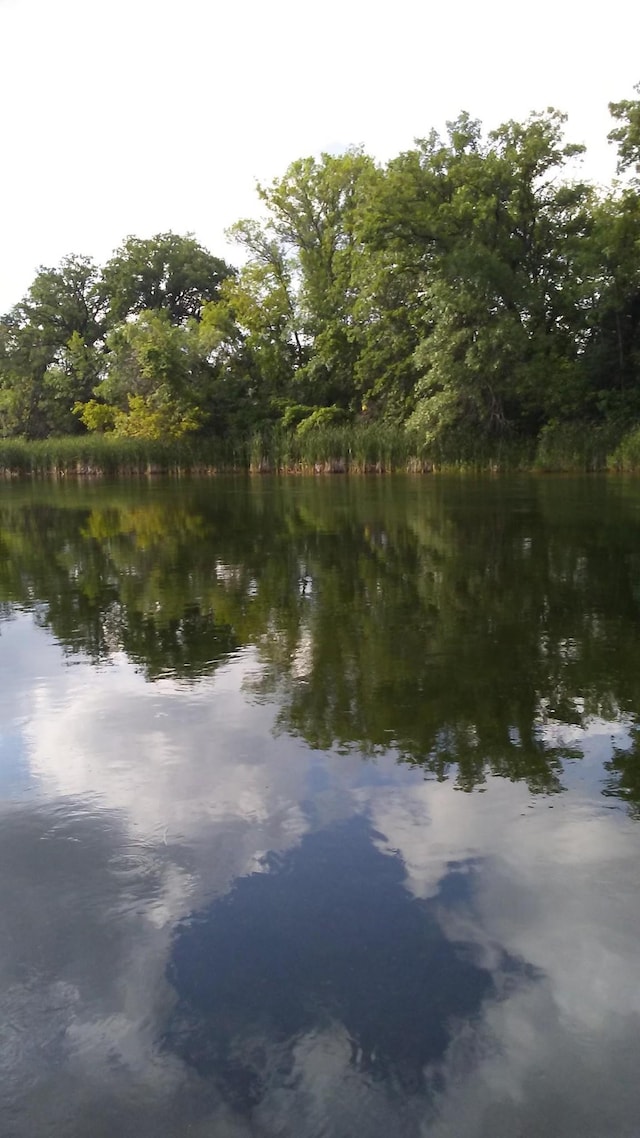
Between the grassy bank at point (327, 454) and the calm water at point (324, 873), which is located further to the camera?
the grassy bank at point (327, 454)

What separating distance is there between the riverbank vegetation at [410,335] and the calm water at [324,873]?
80.2 ft

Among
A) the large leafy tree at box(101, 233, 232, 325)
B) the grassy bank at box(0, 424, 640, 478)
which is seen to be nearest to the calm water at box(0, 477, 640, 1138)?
the grassy bank at box(0, 424, 640, 478)

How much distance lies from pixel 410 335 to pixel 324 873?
3707 cm

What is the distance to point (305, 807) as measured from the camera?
369cm

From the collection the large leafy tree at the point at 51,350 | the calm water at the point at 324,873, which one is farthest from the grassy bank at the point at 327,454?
the calm water at the point at 324,873

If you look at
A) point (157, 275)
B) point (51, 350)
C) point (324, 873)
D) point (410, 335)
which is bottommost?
point (324, 873)

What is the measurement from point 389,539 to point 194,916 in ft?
32.4

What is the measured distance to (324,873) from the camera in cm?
314

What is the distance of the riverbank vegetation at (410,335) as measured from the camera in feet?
105

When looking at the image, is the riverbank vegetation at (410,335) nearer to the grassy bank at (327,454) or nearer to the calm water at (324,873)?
the grassy bank at (327,454)

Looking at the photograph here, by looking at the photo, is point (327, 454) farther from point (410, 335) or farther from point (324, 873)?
point (324, 873)

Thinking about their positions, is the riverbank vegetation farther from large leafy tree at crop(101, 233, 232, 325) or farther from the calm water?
the calm water

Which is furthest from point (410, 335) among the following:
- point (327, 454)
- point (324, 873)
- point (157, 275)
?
point (324, 873)

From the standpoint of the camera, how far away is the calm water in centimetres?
218
